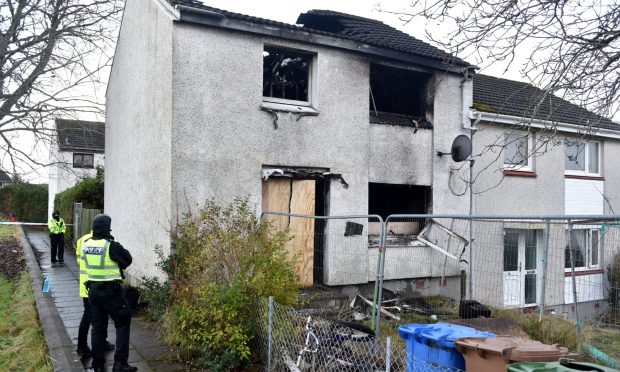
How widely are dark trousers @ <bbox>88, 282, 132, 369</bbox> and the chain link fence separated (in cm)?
188

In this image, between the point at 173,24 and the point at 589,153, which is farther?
the point at 589,153

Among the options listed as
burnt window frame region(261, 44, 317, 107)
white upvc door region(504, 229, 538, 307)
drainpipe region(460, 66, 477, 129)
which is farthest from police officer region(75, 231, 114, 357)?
drainpipe region(460, 66, 477, 129)

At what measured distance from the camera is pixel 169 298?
303 inches

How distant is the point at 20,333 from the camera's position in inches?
308

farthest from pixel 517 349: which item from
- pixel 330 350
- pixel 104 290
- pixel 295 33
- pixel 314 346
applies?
pixel 295 33

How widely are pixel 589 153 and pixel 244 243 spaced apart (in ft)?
41.1

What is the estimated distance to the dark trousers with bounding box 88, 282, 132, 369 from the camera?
227 inches

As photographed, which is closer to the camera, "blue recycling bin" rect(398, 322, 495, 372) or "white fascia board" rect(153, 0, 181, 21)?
"blue recycling bin" rect(398, 322, 495, 372)

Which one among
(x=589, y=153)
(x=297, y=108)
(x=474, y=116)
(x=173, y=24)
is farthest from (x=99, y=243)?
(x=589, y=153)

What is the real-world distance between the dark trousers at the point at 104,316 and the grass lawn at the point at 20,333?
85 centimetres

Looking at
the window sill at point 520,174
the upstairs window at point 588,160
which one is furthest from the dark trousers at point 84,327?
the upstairs window at point 588,160

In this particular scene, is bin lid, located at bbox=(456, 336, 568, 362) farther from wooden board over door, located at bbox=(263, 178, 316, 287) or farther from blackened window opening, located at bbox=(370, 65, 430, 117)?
blackened window opening, located at bbox=(370, 65, 430, 117)

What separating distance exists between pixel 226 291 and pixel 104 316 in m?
1.50

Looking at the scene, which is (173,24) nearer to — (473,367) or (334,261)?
(334,261)
